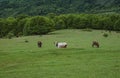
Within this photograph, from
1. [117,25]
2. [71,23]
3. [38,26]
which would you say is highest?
[38,26]

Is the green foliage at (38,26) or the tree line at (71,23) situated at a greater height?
the green foliage at (38,26)

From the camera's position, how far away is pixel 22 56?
120ft

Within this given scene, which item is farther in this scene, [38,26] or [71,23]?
[71,23]

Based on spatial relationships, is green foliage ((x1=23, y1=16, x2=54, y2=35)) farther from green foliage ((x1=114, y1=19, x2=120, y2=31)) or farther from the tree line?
green foliage ((x1=114, y1=19, x2=120, y2=31))

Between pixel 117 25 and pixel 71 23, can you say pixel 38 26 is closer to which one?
pixel 71 23

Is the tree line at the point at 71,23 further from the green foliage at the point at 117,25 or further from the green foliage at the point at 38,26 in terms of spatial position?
the green foliage at the point at 38,26

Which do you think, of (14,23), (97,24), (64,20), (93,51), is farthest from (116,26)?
(93,51)

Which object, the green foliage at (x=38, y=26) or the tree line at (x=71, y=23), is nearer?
Result: the green foliage at (x=38, y=26)

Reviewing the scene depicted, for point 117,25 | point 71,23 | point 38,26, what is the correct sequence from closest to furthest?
point 38,26
point 117,25
point 71,23

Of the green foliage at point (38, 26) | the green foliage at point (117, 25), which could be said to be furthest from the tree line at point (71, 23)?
the green foliage at point (38, 26)

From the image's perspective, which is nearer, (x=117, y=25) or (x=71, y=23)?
(x=117, y=25)

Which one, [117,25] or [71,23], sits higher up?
[117,25]

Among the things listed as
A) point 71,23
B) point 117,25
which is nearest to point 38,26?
point 71,23

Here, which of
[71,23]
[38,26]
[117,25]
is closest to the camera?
[38,26]
